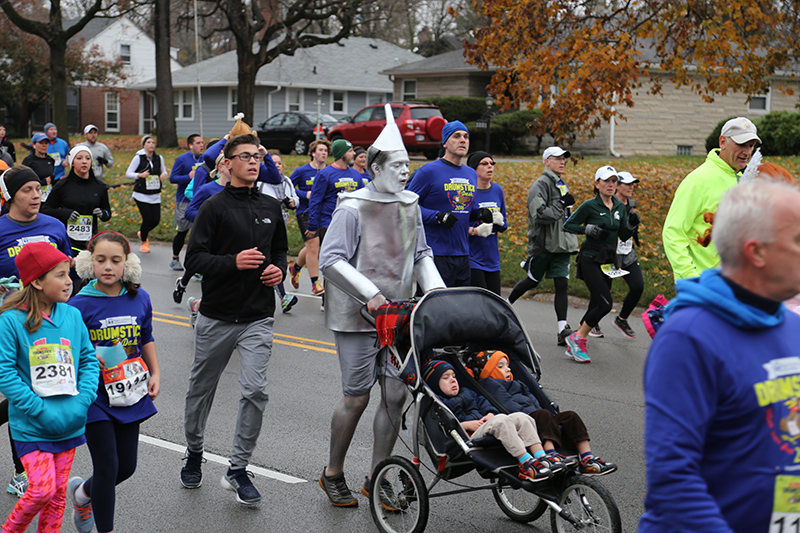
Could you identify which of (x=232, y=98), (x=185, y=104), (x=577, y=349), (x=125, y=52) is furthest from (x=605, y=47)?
(x=125, y=52)

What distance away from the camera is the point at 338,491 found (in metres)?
5.24

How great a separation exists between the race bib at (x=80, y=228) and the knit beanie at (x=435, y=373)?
17.6 ft

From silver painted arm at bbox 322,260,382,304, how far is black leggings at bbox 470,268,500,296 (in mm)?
3864

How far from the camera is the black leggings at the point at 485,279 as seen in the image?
341 inches

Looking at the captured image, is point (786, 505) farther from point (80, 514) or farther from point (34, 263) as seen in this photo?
point (80, 514)

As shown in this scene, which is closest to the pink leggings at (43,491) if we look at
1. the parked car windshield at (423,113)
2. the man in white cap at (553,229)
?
the man in white cap at (553,229)

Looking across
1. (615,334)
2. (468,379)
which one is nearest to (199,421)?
(468,379)

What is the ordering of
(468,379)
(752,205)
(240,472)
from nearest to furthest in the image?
(752,205) → (468,379) → (240,472)

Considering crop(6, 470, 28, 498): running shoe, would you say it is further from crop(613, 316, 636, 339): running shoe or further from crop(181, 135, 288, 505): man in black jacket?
crop(613, 316, 636, 339): running shoe

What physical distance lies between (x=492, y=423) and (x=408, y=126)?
999 inches

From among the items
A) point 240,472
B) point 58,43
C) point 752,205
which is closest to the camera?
point 752,205

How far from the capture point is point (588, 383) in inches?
320

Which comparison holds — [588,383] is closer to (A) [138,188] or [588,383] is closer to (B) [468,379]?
(B) [468,379]

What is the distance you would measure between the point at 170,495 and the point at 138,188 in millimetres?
10929
